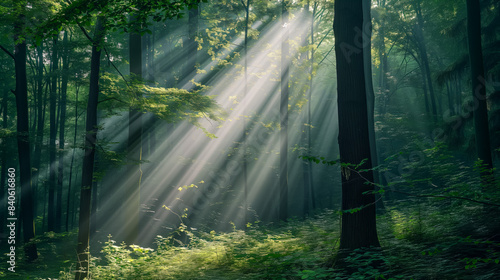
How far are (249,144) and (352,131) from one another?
14669mm

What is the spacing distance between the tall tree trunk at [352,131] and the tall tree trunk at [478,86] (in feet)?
17.3

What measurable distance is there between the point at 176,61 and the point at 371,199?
17607 mm

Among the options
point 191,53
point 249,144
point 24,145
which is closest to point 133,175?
point 24,145

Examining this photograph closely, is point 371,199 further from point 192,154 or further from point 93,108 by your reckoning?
point 192,154

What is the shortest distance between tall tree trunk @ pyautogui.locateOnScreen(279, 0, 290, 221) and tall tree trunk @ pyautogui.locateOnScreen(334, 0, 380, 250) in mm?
9287

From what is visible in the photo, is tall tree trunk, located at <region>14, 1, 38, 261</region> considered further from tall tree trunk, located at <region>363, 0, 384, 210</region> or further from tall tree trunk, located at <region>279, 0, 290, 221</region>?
tall tree trunk, located at <region>363, 0, 384, 210</region>

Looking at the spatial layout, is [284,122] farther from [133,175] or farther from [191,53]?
[133,175]

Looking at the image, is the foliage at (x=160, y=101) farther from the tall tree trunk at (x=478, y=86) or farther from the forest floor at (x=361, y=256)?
the tall tree trunk at (x=478, y=86)

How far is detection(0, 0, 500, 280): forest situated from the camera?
4.82 m

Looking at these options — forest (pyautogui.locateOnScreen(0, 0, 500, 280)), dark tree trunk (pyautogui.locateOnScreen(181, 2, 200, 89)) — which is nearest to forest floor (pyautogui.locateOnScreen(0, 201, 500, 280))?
forest (pyautogui.locateOnScreen(0, 0, 500, 280))

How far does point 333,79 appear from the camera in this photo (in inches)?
1209

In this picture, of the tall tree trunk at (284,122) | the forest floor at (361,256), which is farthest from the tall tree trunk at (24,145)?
the tall tree trunk at (284,122)

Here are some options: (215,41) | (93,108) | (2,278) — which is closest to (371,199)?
(93,108)

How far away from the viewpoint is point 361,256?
14.3ft
